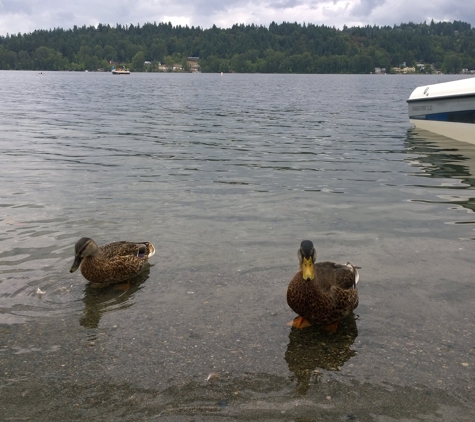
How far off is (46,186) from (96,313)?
739cm

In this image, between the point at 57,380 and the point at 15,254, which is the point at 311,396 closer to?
the point at 57,380

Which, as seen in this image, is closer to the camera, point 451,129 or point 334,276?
point 334,276

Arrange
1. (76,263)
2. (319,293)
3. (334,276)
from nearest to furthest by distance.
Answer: (319,293)
(334,276)
(76,263)

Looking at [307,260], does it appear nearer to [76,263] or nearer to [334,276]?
[334,276]

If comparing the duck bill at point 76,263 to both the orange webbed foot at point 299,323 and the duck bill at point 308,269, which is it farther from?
the duck bill at point 308,269

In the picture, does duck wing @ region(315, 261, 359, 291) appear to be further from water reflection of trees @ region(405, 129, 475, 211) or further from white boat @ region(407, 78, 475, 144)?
white boat @ region(407, 78, 475, 144)

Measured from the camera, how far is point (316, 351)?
19.1 ft

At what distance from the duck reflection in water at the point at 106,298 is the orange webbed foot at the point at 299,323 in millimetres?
1969

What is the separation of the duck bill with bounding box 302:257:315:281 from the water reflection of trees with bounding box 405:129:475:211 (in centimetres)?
671

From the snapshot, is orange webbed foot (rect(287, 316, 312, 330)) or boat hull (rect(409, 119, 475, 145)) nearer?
orange webbed foot (rect(287, 316, 312, 330))

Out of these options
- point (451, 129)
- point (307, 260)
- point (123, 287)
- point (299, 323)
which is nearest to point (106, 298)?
point (123, 287)

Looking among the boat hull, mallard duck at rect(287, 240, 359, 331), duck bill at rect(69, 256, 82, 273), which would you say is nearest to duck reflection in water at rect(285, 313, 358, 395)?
mallard duck at rect(287, 240, 359, 331)

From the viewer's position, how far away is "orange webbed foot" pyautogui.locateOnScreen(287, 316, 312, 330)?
20.6ft

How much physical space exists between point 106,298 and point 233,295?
1558mm
